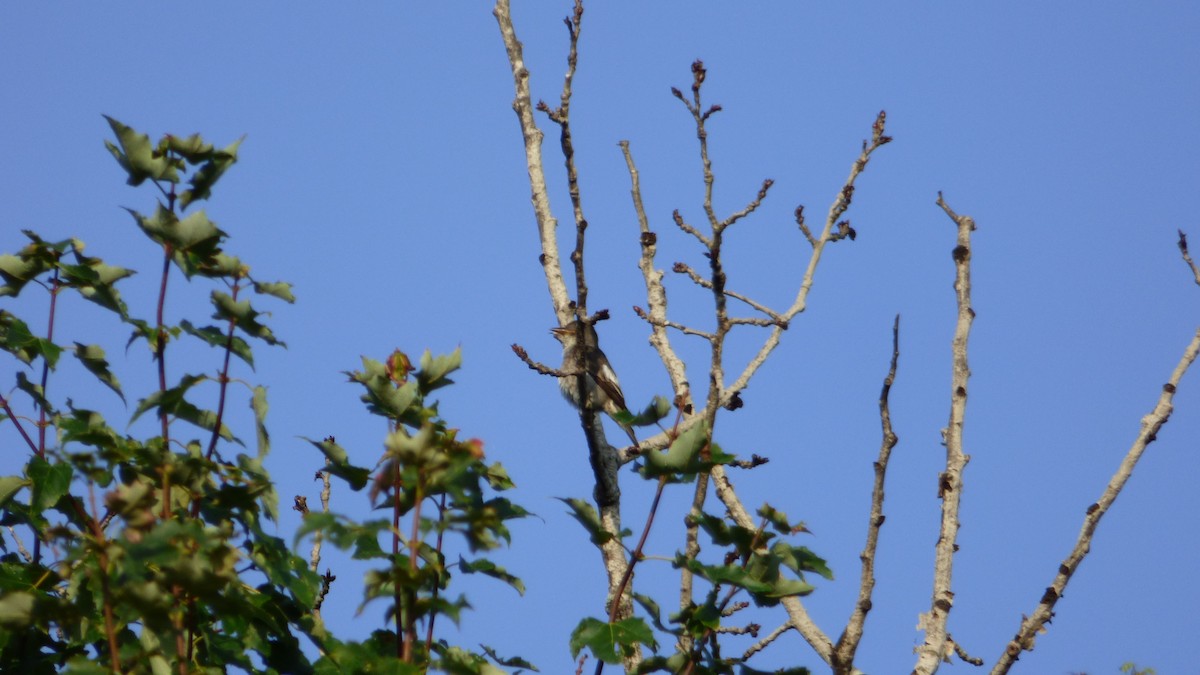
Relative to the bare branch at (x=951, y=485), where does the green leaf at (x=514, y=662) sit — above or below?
below

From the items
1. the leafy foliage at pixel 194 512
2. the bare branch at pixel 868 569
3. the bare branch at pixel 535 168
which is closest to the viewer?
the leafy foliage at pixel 194 512

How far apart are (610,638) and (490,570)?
0.44m

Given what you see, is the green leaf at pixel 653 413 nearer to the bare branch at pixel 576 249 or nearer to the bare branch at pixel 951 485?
the bare branch at pixel 576 249

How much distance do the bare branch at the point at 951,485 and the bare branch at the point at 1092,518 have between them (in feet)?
1.29

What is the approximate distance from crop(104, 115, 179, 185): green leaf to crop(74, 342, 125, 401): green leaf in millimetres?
740

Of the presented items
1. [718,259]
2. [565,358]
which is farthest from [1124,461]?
A: [565,358]

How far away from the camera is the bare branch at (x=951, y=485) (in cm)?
573

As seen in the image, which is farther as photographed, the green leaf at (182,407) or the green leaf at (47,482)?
the green leaf at (47,482)

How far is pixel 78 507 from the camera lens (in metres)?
4.09

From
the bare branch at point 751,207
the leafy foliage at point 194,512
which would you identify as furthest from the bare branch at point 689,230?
the leafy foliage at point 194,512

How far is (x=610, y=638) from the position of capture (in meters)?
3.77

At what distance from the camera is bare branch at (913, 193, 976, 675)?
18.8 ft

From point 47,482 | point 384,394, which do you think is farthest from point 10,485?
point 384,394

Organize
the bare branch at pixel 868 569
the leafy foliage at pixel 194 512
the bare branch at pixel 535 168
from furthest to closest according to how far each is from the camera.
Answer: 1. the bare branch at pixel 535 168
2. the bare branch at pixel 868 569
3. the leafy foliage at pixel 194 512
